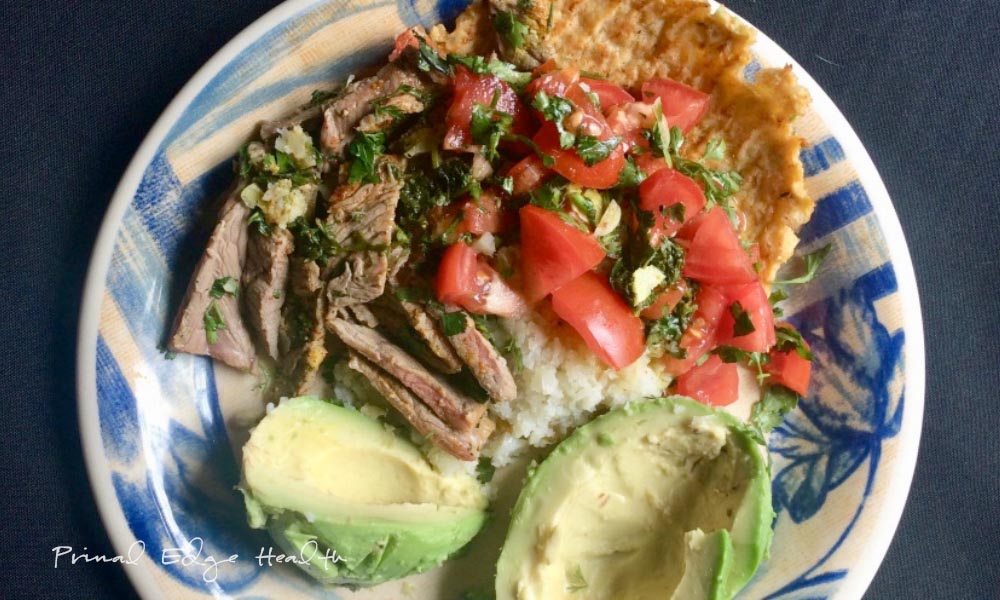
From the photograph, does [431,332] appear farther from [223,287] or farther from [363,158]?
[223,287]

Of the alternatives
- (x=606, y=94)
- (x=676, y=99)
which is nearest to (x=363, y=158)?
(x=606, y=94)

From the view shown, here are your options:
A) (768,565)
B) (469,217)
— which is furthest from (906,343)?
(469,217)

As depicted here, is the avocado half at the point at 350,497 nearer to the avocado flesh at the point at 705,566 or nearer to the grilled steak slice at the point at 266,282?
the grilled steak slice at the point at 266,282

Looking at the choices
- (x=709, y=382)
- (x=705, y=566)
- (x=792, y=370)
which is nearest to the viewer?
(x=705, y=566)

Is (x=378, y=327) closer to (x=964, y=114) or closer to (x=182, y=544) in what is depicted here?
(x=182, y=544)

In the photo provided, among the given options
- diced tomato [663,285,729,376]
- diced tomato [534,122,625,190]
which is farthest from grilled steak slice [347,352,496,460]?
diced tomato [534,122,625,190]

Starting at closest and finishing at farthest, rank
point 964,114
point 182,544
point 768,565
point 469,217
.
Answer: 1. point 469,217
2. point 182,544
3. point 768,565
4. point 964,114
